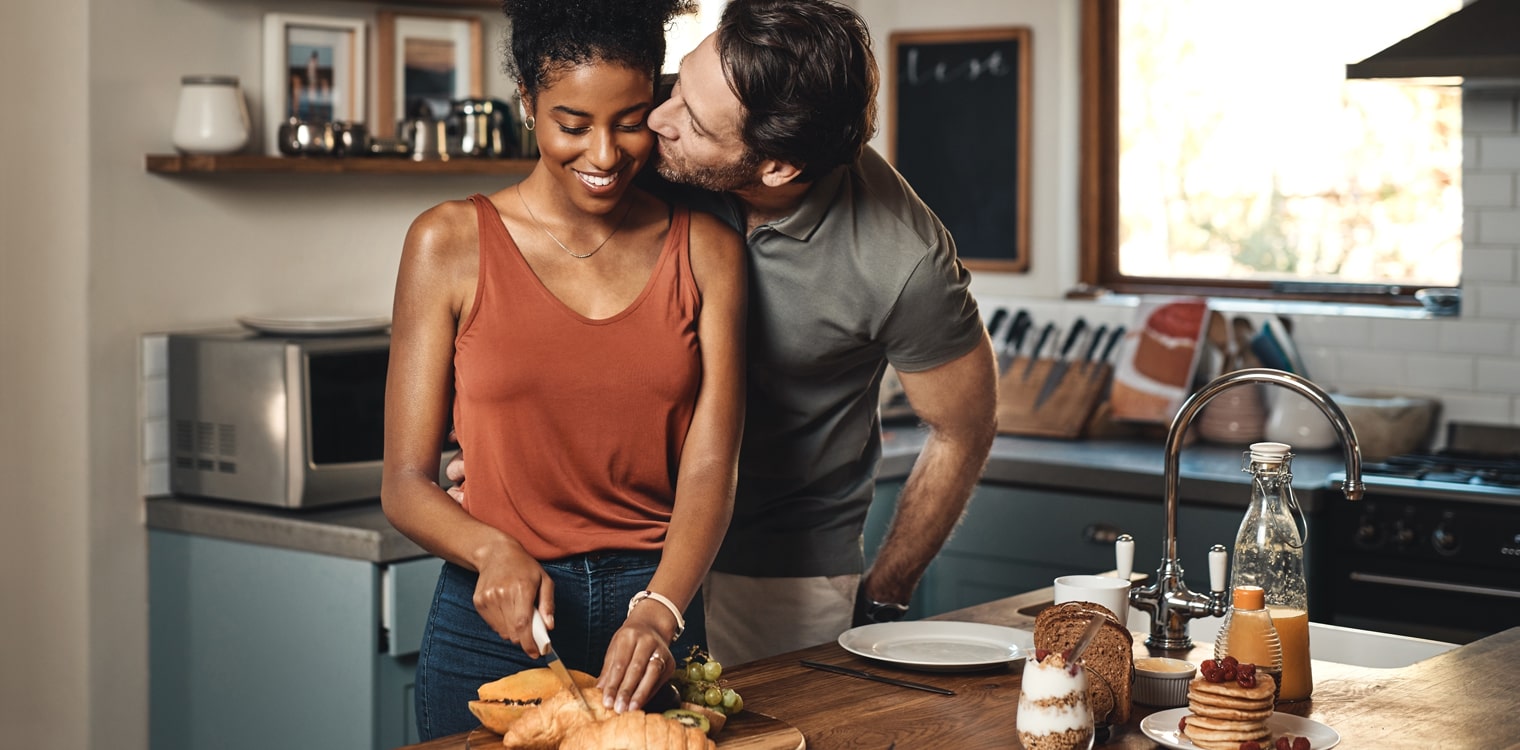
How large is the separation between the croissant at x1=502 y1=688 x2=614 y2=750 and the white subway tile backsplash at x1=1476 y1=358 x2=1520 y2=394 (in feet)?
9.63

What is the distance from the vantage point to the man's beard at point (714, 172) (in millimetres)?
2062

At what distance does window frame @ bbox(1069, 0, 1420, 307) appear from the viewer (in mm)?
4602

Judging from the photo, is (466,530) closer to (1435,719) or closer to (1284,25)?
(1435,719)

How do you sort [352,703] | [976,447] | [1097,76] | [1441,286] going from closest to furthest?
[976,447] → [352,703] → [1441,286] → [1097,76]

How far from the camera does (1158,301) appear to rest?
172 inches

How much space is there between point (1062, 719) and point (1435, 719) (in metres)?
0.48

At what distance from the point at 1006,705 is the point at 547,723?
0.55m

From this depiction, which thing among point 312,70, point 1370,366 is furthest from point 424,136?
point 1370,366

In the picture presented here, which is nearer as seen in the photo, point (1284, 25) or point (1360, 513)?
point (1360, 513)

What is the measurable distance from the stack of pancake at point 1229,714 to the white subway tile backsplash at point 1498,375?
250cm

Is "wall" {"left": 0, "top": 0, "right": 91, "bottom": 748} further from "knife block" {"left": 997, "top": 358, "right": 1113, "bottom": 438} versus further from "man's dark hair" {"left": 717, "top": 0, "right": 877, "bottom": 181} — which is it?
"knife block" {"left": 997, "top": 358, "right": 1113, "bottom": 438}

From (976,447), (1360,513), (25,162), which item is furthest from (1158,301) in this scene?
(25,162)

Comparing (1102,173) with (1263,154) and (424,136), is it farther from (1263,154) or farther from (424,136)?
(424,136)

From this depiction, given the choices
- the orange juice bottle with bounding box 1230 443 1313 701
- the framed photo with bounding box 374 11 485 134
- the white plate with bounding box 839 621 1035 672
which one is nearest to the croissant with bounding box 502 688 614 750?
the white plate with bounding box 839 621 1035 672
